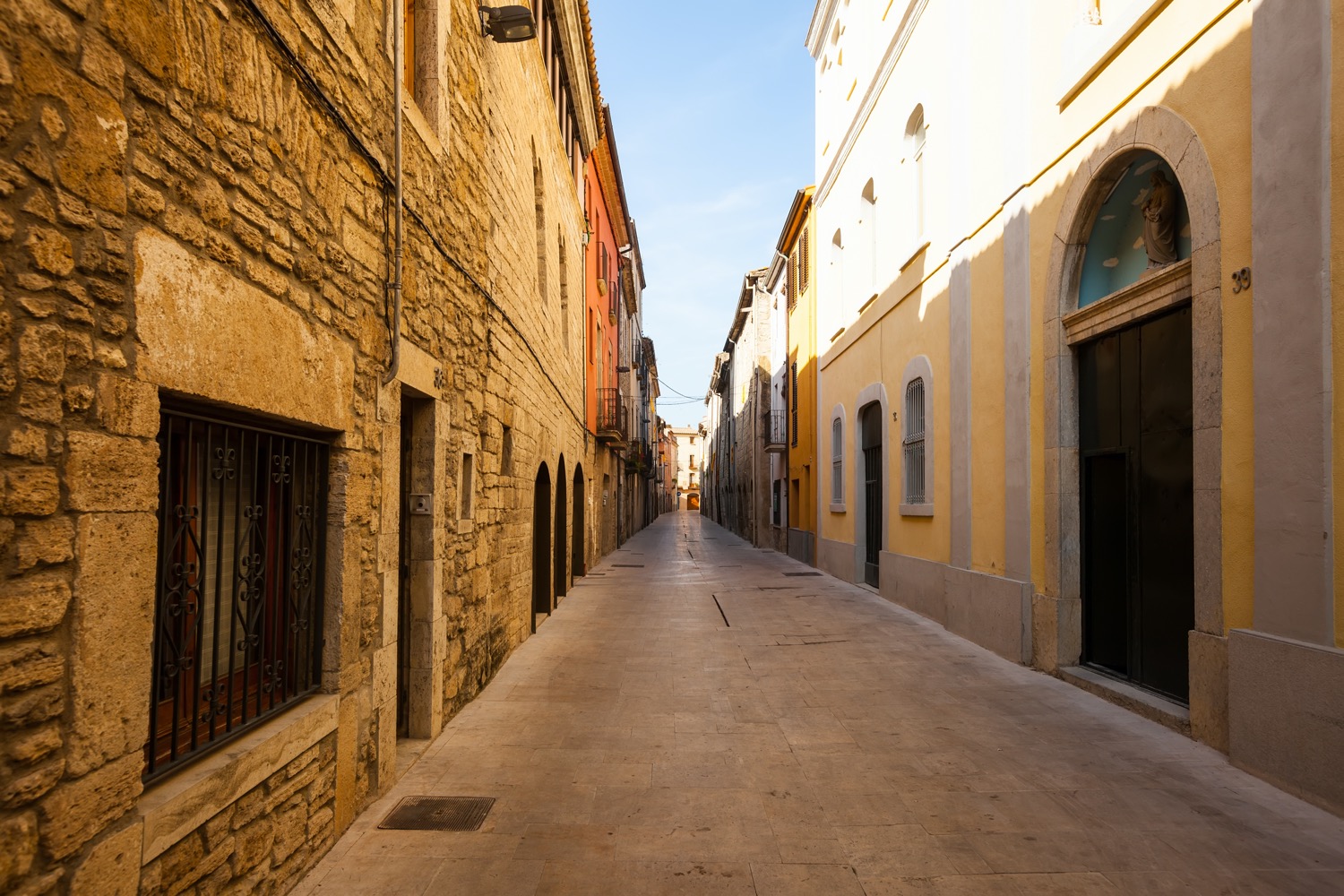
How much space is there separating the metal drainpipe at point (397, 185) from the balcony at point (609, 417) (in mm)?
14488

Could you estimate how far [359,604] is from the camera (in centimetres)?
407

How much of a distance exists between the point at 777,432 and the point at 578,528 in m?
10.2

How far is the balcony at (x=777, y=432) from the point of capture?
23297 millimetres

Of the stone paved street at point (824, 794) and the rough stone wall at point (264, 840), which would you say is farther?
the stone paved street at point (824, 794)

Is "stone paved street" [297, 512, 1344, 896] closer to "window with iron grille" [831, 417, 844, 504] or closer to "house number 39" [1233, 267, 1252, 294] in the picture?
Result: "house number 39" [1233, 267, 1252, 294]

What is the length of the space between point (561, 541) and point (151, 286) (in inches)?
413

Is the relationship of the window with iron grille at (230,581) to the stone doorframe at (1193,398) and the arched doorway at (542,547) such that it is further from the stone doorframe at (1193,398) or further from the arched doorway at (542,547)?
the arched doorway at (542,547)

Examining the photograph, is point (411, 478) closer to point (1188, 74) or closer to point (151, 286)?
point (151, 286)

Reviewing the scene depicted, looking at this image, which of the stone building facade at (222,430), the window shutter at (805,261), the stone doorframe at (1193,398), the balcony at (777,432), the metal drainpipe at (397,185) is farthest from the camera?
the balcony at (777,432)

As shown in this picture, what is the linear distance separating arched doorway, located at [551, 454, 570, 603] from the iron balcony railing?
10.7 metres

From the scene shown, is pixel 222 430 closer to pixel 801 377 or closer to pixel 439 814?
pixel 439 814

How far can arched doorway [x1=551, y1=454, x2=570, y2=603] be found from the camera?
476 inches

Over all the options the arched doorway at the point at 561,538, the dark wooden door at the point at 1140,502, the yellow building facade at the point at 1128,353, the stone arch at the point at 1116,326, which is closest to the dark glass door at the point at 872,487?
the yellow building facade at the point at 1128,353

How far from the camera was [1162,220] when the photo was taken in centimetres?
608
